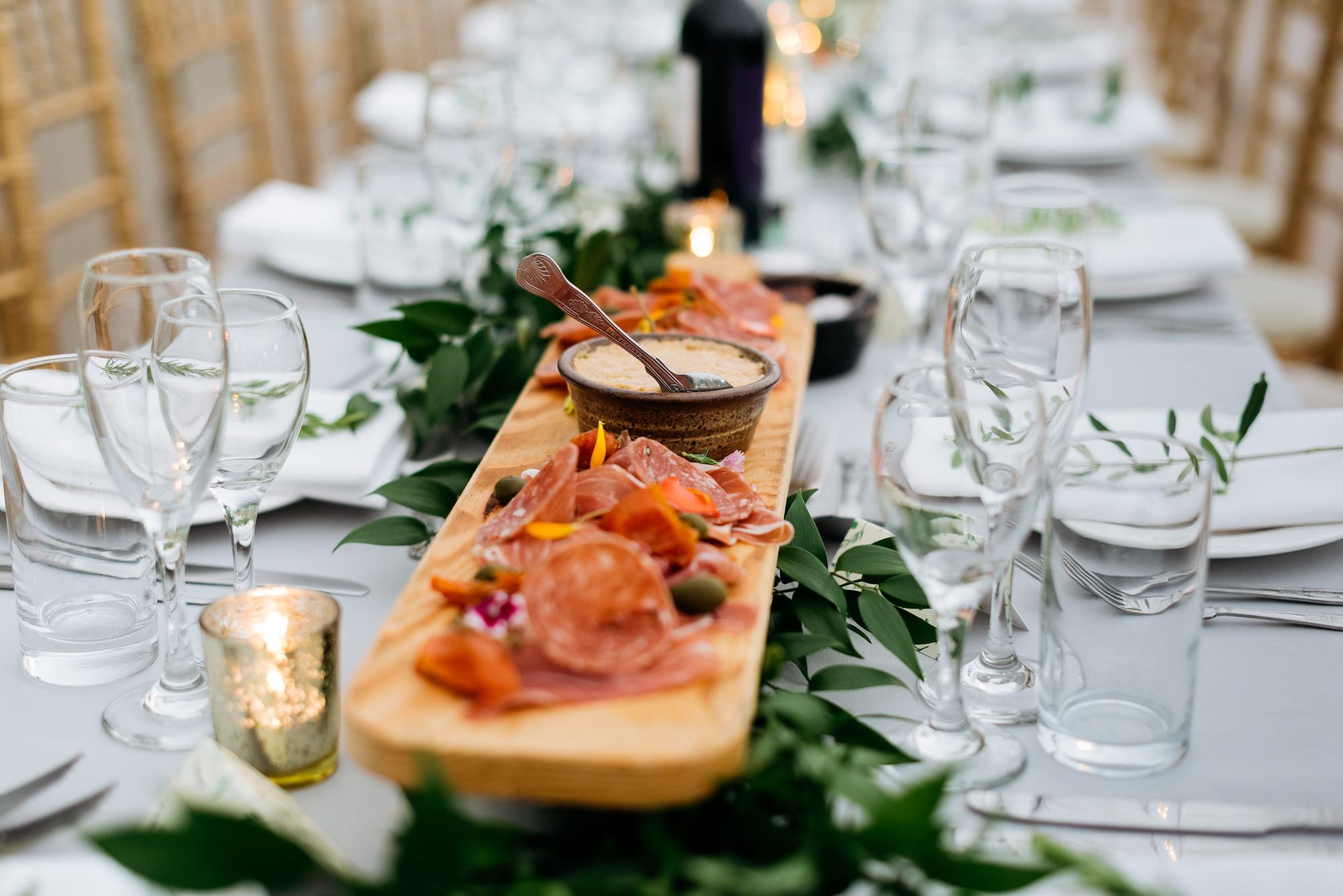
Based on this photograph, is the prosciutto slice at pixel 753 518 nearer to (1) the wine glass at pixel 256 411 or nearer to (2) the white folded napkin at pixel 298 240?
(1) the wine glass at pixel 256 411

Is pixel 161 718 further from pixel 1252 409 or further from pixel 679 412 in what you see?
pixel 1252 409

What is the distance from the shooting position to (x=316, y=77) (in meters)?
3.73

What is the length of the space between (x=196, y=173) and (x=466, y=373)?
225cm

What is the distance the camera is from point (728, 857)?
67 cm

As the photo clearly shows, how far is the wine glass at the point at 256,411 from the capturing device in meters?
0.86

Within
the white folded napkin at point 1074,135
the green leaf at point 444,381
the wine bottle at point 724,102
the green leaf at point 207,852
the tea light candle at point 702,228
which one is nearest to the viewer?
the green leaf at point 207,852

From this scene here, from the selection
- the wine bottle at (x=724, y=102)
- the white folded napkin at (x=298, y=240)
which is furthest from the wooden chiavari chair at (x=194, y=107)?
the wine bottle at (x=724, y=102)

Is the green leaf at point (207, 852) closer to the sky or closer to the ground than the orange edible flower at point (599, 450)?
closer to the ground

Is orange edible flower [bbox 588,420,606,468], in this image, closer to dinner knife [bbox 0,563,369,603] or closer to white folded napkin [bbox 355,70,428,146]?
dinner knife [bbox 0,563,369,603]

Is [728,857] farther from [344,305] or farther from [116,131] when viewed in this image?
[116,131]

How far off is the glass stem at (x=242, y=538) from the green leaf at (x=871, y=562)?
449mm

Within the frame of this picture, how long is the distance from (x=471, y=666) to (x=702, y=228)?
115 centimetres

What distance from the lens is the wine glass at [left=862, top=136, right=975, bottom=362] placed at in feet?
4.56

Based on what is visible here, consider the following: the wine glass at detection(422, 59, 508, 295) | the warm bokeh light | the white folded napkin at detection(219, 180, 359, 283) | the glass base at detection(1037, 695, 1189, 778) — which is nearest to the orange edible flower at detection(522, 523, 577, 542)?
the glass base at detection(1037, 695, 1189, 778)
